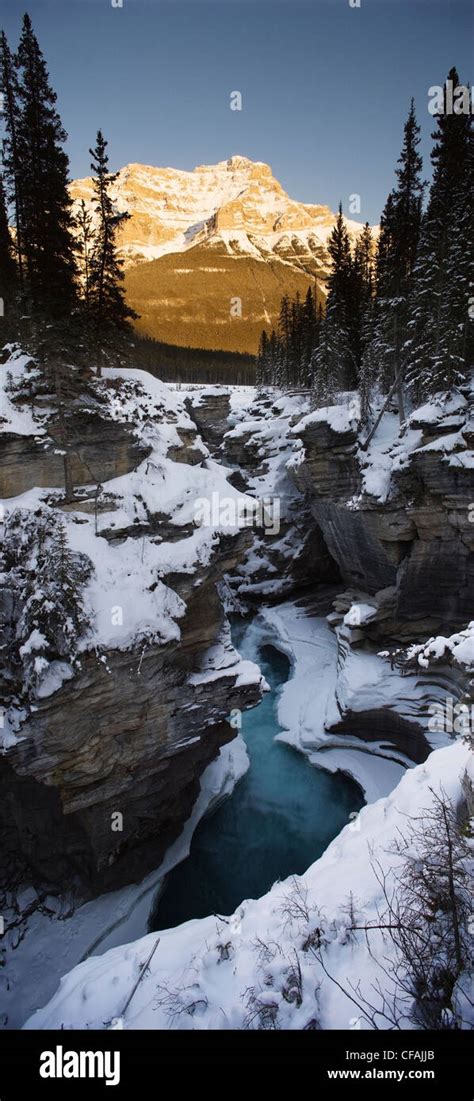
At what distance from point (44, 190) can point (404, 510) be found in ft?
59.7

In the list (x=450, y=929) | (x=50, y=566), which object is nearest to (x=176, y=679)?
(x=50, y=566)

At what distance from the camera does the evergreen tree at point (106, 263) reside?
1661 centimetres

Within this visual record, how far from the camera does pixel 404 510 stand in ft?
62.9

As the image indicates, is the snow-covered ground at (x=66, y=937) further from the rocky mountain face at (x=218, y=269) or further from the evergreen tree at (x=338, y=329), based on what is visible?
the rocky mountain face at (x=218, y=269)

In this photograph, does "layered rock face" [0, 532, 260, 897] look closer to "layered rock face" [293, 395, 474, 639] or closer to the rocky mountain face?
"layered rock face" [293, 395, 474, 639]

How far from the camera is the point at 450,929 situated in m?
4.46

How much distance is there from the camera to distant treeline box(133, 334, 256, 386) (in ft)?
251

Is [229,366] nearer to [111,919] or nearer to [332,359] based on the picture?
[332,359]

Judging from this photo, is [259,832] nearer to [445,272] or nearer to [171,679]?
[171,679]
